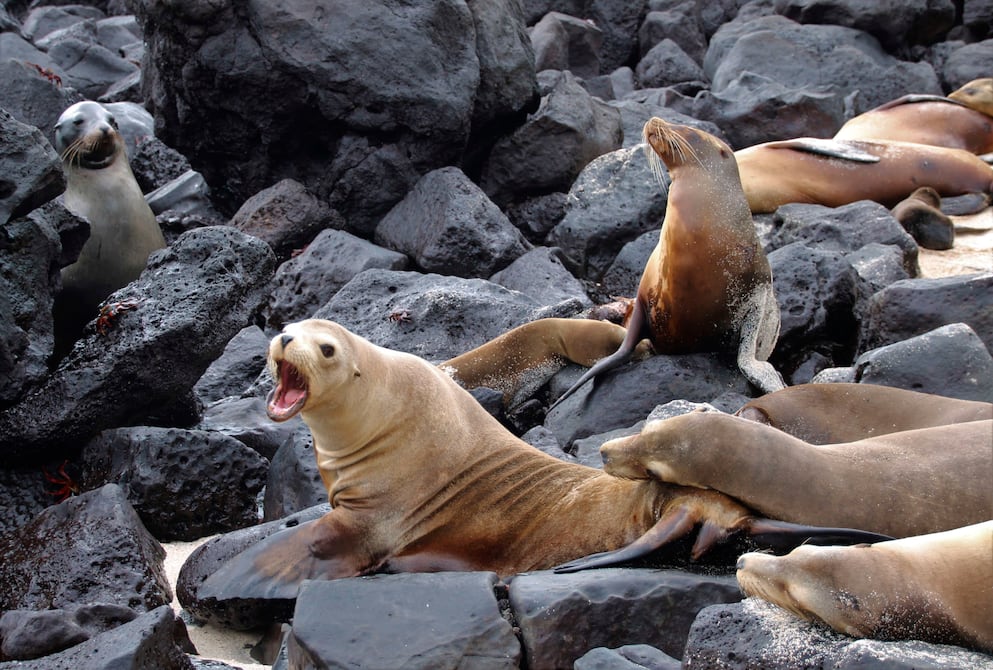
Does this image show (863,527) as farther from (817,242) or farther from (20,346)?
(817,242)

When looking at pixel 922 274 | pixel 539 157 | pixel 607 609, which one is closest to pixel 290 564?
pixel 607 609

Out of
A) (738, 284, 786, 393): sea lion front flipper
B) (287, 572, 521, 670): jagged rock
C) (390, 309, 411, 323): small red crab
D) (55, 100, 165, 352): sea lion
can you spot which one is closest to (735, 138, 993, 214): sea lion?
(738, 284, 786, 393): sea lion front flipper

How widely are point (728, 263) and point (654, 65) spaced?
35.6ft

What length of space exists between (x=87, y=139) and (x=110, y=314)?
269cm

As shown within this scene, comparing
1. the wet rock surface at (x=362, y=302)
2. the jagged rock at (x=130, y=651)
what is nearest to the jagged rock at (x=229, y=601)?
the wet rock surface at (x=362, y=302)

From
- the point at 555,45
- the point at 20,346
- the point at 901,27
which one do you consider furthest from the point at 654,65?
Answer: the point at 20,346

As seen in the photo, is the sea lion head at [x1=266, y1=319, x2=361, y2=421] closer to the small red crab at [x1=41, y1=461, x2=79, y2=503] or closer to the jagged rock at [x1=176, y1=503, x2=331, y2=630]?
the jagged rock at [x1=176, y1=503, x2=331, y2=630]

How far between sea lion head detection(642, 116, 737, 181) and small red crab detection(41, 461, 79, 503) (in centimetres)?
330

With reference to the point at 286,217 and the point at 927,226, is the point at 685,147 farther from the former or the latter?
the point at 286,217

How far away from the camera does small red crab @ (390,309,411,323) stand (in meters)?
6.57

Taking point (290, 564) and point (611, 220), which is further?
point (611, 220)

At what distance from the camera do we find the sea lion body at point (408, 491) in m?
3.88

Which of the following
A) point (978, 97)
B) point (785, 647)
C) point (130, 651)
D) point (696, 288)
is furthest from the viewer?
point (978, 97)

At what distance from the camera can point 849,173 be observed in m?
9.41
